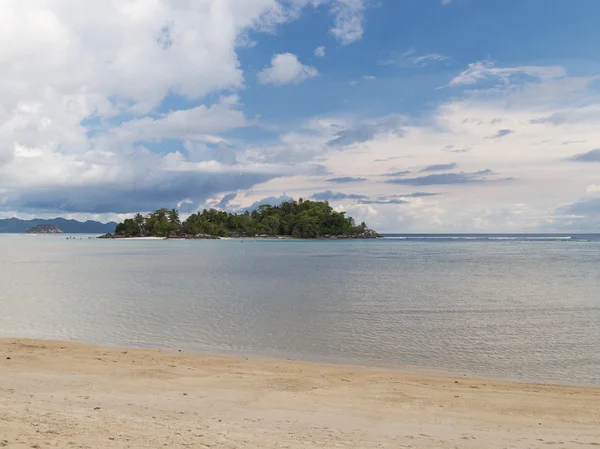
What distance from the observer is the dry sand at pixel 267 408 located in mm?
8352

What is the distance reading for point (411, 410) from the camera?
1091 cm

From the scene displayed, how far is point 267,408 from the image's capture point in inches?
421

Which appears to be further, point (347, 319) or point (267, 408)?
point (347, 319)

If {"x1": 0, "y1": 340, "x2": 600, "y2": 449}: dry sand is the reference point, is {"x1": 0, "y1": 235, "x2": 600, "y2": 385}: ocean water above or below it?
below

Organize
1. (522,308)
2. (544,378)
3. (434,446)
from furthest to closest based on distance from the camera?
(522,308), (544,378), (434,446)

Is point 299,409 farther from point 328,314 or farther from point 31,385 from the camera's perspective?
point 328,314

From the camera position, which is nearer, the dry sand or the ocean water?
the dry sand

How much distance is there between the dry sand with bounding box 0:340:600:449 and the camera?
8.35 metres

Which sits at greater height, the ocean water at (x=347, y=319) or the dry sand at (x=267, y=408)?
the dry sand at (x=267, y=408)

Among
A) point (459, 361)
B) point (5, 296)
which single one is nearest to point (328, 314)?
point (459, 361)

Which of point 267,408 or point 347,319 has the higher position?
point 267,408

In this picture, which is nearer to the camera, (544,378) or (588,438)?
(588,438)

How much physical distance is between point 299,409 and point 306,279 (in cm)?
3928

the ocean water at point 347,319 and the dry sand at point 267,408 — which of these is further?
the ocean water at point 347,319
